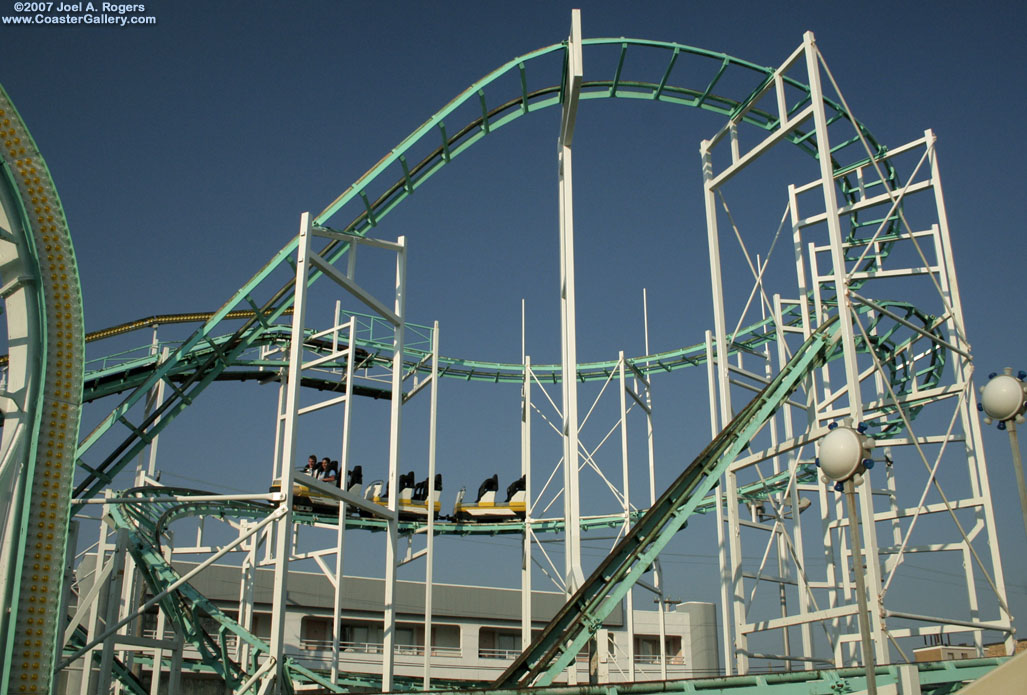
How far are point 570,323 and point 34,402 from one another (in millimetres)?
6043

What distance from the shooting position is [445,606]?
31.8 m

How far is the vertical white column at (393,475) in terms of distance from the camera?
12.5m

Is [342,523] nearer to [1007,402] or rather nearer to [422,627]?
[1007,402]

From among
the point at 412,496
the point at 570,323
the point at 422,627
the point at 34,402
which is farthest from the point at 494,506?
the point at 34,402

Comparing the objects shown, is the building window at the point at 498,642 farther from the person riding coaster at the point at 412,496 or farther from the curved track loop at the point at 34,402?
the curved track loop at the point at 34,402

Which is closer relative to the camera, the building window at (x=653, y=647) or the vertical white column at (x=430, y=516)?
the vertical white column at (x=430, y=516)

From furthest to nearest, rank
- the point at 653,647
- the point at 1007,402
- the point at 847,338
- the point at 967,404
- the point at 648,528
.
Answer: the point at 653,647 < the point at 967,404 < the point at 847,338 < the point at 648,528 < the point at 1007,402

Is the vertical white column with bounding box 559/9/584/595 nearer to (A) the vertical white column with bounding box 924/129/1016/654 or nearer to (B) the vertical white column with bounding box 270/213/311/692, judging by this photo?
(B) the vertical white column with bounding box 270/213/311/692

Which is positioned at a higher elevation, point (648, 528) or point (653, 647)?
point (648, 528)

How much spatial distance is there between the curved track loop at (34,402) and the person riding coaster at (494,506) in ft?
56.5

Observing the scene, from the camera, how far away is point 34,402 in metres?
8.09

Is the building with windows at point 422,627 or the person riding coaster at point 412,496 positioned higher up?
the person riding coaster at point 412,496

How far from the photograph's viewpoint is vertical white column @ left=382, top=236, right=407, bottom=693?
40.9ft

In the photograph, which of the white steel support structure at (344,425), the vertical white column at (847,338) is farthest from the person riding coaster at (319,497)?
Answer: the vertical white column at (847,338)
